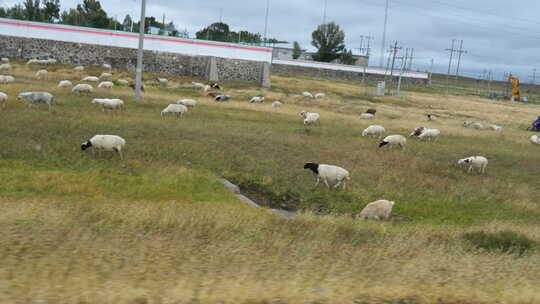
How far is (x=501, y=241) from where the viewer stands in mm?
12805

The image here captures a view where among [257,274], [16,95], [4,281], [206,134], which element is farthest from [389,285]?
[16,95]

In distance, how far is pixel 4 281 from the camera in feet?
21.2

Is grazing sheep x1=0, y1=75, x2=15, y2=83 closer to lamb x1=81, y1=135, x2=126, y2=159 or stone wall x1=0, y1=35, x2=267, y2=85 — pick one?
stone wall x1=0, y1=35, x2=267, y2=85

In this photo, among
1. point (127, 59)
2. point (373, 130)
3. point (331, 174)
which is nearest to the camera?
point (331, 174)

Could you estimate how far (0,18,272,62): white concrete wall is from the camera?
56031 mm

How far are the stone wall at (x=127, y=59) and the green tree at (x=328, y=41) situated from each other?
204ft

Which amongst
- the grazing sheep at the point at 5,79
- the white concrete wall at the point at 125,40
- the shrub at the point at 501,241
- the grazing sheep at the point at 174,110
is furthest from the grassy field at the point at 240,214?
the white concrete wall at the point at 125,40

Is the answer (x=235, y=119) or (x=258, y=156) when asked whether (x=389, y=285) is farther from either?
(x=235, y=119)

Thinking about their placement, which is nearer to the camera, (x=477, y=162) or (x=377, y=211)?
(x=377, y=211)

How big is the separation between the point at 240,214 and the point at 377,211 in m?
4.92

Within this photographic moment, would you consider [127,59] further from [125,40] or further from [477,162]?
[477,162]

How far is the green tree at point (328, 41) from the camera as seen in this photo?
121 metres

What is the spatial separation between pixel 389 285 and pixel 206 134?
1882 cm

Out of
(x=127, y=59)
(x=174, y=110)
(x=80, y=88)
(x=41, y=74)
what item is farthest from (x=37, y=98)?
(x=127, y=59)
